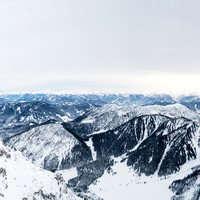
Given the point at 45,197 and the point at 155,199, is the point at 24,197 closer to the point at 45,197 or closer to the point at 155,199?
the point at 45,197

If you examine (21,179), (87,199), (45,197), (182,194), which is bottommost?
(87,199)

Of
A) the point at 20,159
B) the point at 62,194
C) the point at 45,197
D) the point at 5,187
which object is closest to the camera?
the point at 5,187

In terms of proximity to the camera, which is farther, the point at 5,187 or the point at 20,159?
the point at 20,159

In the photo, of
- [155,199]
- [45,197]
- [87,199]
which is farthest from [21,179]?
[155,199]

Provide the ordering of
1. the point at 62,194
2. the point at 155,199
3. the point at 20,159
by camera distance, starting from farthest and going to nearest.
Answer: the point at 155,199, the point at 20,159, the point at 62,194

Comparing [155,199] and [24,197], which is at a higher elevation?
[24,197]

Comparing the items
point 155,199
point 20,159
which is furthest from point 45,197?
point 155,199

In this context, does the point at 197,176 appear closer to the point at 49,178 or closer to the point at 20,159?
the point at 49,178
